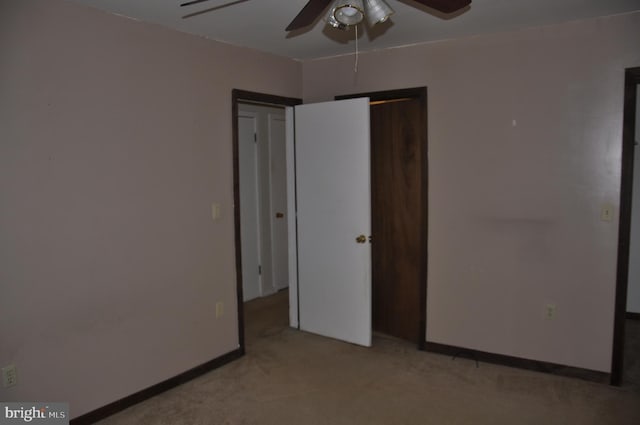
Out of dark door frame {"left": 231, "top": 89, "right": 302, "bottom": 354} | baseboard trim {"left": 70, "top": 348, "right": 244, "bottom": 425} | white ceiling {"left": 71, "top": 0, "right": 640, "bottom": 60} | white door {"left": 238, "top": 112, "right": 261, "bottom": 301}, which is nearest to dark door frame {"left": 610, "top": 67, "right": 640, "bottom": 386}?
white ceiling {"left": 71, "top": 0, "right": 640, "bottom": 60}

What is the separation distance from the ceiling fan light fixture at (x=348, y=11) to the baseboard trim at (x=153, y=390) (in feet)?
8.19

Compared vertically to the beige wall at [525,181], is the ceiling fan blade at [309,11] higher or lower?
higher

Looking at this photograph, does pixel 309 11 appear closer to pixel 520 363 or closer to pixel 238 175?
pixel 238 175

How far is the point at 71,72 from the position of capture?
8.28 ft

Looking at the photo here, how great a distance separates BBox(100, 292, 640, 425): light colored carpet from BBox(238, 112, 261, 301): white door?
1523 millimetres

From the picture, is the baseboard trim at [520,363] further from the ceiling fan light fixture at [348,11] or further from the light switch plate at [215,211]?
the ceiling fan light fixture at [348,11]

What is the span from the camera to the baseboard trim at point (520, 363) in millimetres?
3131

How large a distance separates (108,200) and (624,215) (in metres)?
3.21

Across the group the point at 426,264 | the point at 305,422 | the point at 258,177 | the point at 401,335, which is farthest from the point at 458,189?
the point at 258,177

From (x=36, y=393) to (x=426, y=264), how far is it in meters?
2.67

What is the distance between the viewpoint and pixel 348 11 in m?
1.92

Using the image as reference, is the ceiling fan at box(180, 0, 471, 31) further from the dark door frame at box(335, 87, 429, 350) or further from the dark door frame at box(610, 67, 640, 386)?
the dark door frame at box(610, 67, 640, 386)

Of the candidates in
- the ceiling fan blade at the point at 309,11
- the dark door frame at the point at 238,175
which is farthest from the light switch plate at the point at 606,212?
the dark door frame at the point at 238,175

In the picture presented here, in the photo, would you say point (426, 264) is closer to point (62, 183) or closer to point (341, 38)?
point (341, 38)
